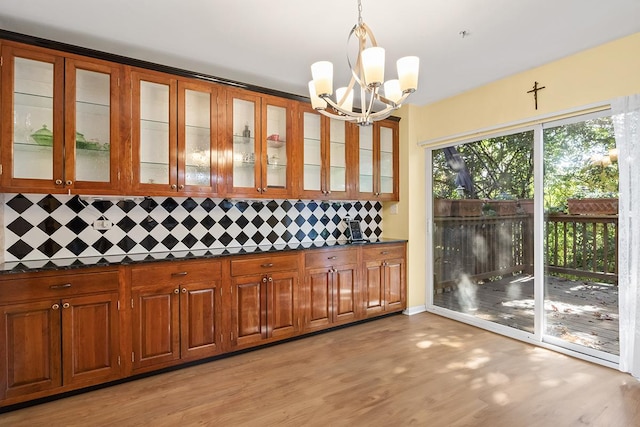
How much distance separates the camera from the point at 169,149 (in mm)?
2791

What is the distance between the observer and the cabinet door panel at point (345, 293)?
11.6 feet

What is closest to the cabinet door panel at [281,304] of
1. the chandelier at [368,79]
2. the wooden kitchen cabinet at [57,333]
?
the wooden kitchen cabinet at [57,333]

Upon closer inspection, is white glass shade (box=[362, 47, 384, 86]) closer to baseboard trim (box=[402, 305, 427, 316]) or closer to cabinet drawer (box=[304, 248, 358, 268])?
cabinet drawer (box=[304, 248, 358, 268])

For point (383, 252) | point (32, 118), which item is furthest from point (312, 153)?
point (32, 118)

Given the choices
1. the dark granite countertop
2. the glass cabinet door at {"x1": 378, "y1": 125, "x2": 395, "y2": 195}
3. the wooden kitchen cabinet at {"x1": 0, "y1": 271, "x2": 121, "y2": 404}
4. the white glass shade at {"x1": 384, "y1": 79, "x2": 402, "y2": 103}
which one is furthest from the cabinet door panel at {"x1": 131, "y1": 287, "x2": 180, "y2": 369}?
the glass cabinet door at {"x1": 378, "y1": 125, "x2": 395, "y2": 195}

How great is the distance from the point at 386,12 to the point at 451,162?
2210 millimetres

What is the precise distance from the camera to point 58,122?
2402 millimetres

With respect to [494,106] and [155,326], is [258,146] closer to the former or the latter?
[155,326]

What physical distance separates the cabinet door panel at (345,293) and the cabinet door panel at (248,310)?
0.81 meters

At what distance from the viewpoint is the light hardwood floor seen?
2045mm

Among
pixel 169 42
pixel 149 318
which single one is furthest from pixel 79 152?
pixel 149 318

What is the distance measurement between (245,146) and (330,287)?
163cm

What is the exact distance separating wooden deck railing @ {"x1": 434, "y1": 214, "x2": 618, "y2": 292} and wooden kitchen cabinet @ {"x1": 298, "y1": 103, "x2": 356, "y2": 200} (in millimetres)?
1401

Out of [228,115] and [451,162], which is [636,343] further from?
[228,115]
